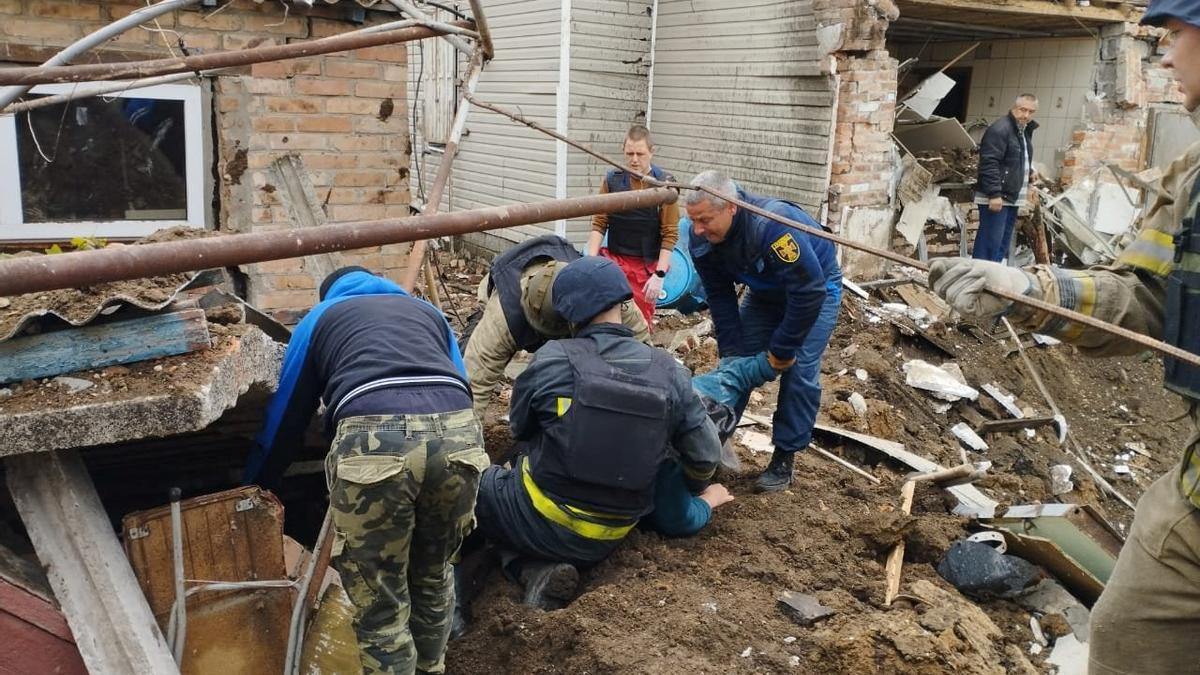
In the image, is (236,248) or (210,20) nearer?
(236,248)

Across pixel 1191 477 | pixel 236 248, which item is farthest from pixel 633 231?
pixel 236 248

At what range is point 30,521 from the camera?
2.50m

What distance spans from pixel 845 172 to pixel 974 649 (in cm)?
566

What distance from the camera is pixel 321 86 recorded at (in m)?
4.63

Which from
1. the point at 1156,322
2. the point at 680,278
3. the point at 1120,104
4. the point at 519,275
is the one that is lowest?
the point at 680,278

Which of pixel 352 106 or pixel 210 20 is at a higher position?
pixel 210 20

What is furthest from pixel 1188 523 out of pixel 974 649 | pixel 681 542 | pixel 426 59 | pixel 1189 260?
pixel 426 59

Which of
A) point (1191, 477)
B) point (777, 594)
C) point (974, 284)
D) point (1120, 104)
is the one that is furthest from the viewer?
point (1120, 104)

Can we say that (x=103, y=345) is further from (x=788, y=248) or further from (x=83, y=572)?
(x=788, y=248)

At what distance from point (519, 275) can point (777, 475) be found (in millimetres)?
1804

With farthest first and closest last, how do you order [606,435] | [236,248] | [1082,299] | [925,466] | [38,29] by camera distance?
[925,466]
[38,29]
[606,435]
[1082,299]
[236,248]

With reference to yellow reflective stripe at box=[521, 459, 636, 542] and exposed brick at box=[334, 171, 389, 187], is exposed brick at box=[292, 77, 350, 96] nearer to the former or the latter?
exposed brick at box=[334, 171, 389, 187]

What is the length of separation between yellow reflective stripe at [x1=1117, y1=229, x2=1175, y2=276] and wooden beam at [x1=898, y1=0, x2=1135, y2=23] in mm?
6485

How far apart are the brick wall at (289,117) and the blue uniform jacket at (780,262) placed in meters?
1.82
